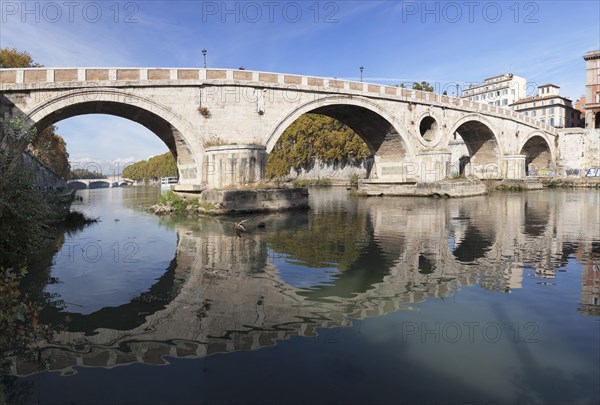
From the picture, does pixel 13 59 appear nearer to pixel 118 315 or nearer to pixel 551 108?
pixel 118 315

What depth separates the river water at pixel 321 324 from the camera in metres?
3.46

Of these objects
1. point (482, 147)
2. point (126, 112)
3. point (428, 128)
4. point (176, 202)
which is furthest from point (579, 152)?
point (126, 112)

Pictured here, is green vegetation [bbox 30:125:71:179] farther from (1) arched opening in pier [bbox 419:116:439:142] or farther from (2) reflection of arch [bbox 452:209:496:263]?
(2) reflection of arch [bbox 452:209:496:263]

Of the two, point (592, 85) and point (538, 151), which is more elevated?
point (592, 85)

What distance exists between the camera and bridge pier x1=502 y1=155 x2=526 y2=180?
3772 centimetres

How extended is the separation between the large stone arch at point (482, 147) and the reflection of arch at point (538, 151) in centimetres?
847

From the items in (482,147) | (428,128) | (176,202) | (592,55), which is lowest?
(176,202)

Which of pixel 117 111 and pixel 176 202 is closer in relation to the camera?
pixel 176 202

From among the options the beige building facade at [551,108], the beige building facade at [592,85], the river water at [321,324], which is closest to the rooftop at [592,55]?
the beige building facade at [592,85]

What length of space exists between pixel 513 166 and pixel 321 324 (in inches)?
1537

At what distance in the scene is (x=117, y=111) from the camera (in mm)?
20312

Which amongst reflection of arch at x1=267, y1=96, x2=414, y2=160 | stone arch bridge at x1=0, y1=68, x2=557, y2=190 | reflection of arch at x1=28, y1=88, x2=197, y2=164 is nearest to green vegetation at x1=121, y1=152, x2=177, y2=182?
reflection of arch at x1=267, y1=96, x2=414, y2=160

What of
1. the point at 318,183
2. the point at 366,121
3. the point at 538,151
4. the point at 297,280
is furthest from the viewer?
the point at 318,183

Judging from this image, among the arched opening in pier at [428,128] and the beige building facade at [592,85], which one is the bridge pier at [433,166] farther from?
the beige building facade at [592,85]
